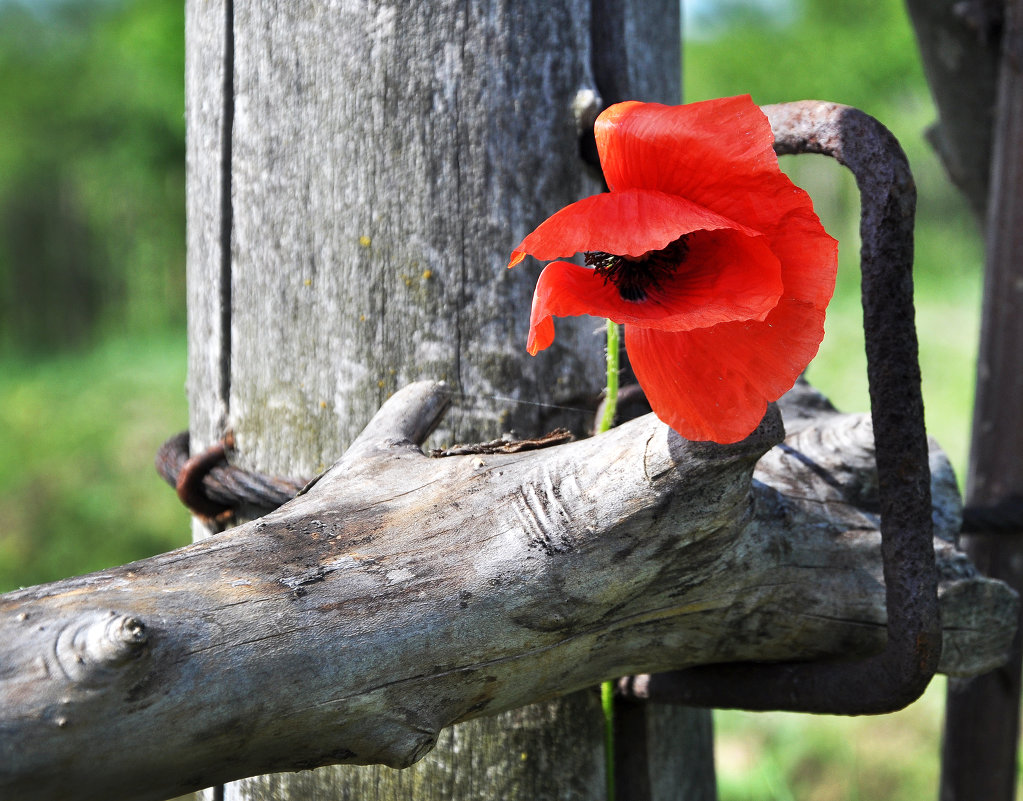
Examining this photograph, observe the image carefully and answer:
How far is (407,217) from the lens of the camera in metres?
1.01

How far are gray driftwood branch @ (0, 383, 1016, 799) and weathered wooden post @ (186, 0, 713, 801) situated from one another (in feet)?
0.45

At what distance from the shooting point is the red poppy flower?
0.66 meters

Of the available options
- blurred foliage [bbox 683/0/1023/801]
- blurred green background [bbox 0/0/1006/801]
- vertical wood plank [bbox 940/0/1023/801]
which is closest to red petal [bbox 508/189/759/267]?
vertical wood plank [bbox 940/0/1023/801]

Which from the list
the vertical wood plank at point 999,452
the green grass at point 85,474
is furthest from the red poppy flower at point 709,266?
the green grass at point 85,474

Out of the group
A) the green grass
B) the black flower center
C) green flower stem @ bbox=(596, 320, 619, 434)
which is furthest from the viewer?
the green grass

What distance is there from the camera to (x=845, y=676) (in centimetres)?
91

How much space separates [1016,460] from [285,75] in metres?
1.34

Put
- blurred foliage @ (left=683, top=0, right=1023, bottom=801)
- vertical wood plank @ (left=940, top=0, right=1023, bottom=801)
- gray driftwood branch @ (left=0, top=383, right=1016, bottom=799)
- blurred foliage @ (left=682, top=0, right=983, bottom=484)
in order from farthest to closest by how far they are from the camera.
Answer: blurred foliage @ (left=682, top=0, right=983, bottom=484), blurred foliage @ (left=683, top=0, right=1023, bottom=801), vertical wood plank @ (left=940, top=0, right=1023, bottom=801), gray driftwood branch @ (left=0, top=383, right=1016, bottom=799)

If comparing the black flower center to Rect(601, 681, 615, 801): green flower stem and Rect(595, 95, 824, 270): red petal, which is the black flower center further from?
Rect(601, 681, 615, 801): green flower stem

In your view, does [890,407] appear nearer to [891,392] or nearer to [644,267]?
[891,392]

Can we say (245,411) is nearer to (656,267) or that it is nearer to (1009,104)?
(656,267)

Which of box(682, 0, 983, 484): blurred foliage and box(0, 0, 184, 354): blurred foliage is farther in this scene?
box(0, 0, 184, 354): blurred foliage

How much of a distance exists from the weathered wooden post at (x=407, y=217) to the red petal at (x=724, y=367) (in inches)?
14.5

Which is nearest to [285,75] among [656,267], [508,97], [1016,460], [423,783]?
[508,97]
